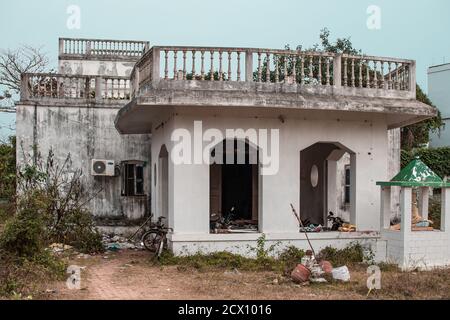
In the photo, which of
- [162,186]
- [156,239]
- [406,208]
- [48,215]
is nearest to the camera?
[406,208]

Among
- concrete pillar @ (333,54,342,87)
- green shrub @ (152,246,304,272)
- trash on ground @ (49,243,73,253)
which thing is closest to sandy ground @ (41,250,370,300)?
green shrub @ (152,246,304,272)

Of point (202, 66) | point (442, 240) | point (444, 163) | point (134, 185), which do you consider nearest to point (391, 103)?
point (442, 240)

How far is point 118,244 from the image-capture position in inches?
585

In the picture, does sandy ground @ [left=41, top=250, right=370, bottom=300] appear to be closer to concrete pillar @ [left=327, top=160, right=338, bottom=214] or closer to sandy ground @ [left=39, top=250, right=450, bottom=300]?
sandy ground @ [left=39, top=250, right=450, bottom=300]

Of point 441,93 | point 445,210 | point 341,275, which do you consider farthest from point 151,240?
point 441,93

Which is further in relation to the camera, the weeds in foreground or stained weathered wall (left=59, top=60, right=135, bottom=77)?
stained weathered wall (left=59, top=60, right=135, bottom=77)

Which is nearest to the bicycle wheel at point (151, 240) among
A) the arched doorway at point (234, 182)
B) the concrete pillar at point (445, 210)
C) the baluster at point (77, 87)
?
the arched doorway at point (234, 182)

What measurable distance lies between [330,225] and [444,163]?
35.1 feet

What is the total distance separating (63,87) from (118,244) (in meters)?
5.36

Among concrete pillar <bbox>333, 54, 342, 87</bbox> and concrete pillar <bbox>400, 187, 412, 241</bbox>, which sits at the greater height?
concrete pillar <bbox>333, 54, 342, 87</bbox>

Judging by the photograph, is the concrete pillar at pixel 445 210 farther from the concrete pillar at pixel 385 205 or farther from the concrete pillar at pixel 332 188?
the concrete pillar at pixel 332 188

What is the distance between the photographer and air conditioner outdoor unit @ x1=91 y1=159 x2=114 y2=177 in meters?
17.2

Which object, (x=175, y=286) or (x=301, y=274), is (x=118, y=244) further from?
(x=301, y=274)

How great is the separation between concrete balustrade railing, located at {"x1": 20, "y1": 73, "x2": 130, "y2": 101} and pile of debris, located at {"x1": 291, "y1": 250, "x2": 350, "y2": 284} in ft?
31.1
